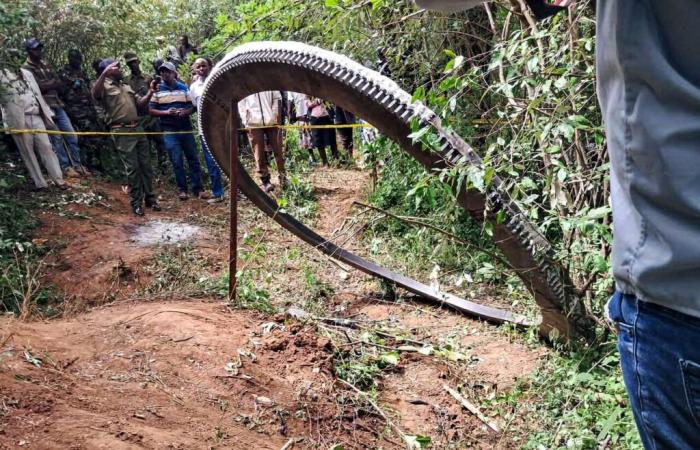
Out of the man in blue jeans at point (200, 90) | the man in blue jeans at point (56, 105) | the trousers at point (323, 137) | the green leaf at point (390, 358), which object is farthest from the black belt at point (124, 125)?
the green leaf at point (390, 358)

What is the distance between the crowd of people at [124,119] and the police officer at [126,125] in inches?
0.5

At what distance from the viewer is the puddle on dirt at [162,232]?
23.6ft

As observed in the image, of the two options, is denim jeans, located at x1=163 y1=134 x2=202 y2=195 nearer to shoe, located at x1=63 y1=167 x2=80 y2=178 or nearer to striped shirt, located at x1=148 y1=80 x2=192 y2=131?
striped shirt, located at x1=148 y1=80 x2=192 y2=131

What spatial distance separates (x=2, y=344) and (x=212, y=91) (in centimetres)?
234

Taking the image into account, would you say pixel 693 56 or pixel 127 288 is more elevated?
pixel 693 56

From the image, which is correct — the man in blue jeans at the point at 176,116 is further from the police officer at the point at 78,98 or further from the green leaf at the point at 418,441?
the green leaf at the point at 418,441

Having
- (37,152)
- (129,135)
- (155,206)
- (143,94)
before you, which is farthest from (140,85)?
(155,206)

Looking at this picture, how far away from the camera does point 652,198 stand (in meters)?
0.90

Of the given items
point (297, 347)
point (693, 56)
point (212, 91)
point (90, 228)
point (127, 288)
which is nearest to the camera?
point (693, 56)

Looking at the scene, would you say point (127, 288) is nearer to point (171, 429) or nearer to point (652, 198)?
point (171, 429)

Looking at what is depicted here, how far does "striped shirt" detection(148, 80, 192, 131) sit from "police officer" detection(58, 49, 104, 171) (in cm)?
170

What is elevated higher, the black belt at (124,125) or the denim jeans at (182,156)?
the black belt at (124,125)

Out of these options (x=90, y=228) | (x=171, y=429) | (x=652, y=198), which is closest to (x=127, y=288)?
(x=90, y=228)

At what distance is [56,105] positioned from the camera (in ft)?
29.3
